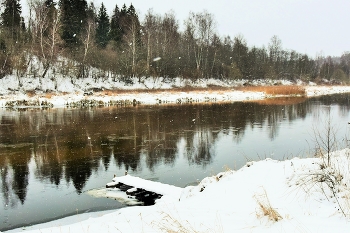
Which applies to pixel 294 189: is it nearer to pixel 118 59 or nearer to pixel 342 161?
pixel 342 161

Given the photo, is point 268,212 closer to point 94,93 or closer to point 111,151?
point 111,151

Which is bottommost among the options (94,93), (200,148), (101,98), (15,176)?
(15,176)

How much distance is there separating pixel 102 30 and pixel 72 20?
670 cm

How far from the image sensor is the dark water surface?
717 cm

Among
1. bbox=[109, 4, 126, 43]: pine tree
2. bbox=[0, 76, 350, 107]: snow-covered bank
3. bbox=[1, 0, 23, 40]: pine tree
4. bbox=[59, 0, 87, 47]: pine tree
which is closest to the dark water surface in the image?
bbox=[0, 76, 350, 107]: snow-covered bank

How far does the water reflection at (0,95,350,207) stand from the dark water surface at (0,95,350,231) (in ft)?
0.09

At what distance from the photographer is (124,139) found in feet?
45.0

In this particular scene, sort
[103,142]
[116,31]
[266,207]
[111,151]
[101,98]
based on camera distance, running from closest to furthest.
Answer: [266,207] → [111,151] → [103,142] → [101,98] → [116,31]

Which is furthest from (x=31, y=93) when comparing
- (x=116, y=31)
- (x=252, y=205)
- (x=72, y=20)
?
(x=252, y=205)

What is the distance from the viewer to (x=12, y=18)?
1817 inches

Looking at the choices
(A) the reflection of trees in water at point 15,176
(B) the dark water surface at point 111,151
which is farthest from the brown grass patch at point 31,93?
(A) the reflection of trees in water at point 15,176

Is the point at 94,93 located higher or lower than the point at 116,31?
lower

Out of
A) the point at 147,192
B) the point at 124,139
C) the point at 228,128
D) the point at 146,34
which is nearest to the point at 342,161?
the point at 147,192

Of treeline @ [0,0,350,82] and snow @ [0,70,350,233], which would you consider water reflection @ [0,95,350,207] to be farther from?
treeline @ [0,0,350,82]
